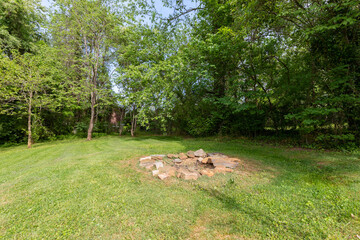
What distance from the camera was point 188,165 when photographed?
4113 millimetres

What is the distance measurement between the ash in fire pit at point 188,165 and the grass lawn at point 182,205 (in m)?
0.21

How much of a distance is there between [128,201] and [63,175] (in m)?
2.32

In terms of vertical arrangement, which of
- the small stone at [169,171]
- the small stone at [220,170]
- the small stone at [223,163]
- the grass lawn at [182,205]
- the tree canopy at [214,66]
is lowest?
the grass lawn at [182,205]

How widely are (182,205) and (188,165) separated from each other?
1.80m

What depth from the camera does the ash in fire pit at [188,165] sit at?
11.3 ft

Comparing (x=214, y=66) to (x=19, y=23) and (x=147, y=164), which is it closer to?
(x=147, y=164)

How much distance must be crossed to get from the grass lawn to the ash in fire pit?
213 mm

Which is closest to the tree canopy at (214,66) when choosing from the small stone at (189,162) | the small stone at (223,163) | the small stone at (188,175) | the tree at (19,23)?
the tree at (19,23)

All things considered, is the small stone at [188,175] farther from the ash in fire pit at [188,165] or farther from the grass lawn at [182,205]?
the grass lawn at [182,205]

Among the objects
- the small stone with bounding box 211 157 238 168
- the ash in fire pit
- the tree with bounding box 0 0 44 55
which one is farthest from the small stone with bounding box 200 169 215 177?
the tree with bounding box 0 0 44 55

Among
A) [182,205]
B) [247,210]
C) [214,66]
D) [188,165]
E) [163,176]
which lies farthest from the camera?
[214,66]

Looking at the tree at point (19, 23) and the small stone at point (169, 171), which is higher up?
the tree at point (19, 23)

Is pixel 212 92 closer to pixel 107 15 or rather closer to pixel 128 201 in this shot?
pixel 128 201

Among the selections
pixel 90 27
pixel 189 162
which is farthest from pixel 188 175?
pixel 90 27
